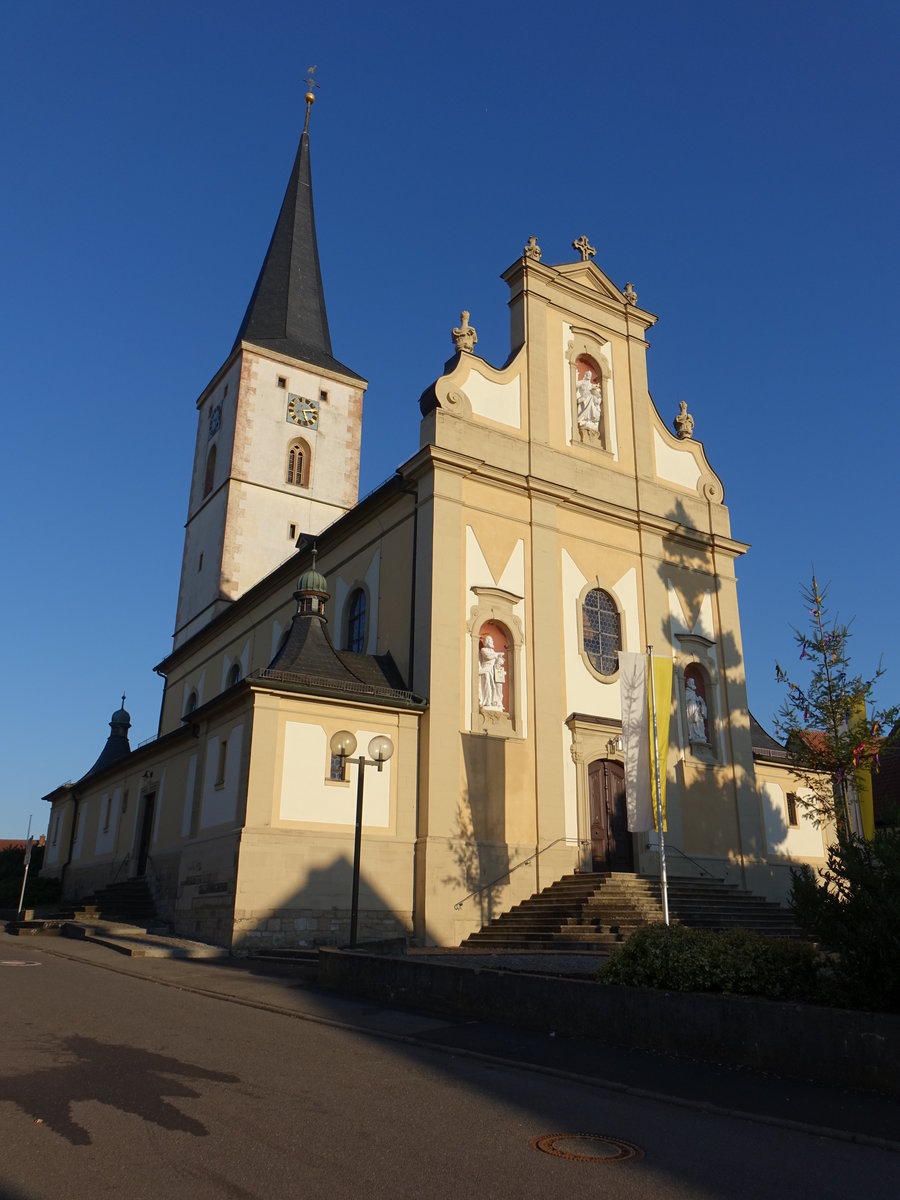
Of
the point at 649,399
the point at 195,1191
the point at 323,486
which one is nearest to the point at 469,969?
the point at 195,1191

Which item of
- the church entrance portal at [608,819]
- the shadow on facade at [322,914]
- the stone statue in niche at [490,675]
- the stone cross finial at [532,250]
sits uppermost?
the stone cross finial at [532,250]

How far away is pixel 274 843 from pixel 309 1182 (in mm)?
14910

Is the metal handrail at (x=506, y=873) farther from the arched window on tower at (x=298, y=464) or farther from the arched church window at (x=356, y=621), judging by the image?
the arched window on tower at (x=298, y=464)

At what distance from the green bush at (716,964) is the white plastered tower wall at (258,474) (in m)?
31.6

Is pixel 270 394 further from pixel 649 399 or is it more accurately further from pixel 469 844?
pixel 469 844

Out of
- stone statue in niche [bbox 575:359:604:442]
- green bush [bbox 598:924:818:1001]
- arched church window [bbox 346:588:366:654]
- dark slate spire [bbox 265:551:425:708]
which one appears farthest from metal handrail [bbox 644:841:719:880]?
green bush [bbox 598:924:818:1001]

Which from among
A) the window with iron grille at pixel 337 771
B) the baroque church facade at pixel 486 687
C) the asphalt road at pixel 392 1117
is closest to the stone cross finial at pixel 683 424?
the baroque church facade at pixel 486 687

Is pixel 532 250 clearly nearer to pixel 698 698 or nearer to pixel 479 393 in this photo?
pixel 479 393

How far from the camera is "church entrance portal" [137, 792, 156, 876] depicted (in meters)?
29.9

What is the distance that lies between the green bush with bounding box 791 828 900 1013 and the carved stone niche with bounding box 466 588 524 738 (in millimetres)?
14111

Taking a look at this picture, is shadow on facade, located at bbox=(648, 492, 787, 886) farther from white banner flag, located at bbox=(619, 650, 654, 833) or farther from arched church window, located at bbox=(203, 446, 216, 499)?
arched church window, located at bbox=(203, 446, 216, 499)

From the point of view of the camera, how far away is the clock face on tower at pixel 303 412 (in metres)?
44.8

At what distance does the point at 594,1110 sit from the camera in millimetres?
6637

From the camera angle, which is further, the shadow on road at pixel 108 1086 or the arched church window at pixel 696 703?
the arched church window at pixel 696 703
